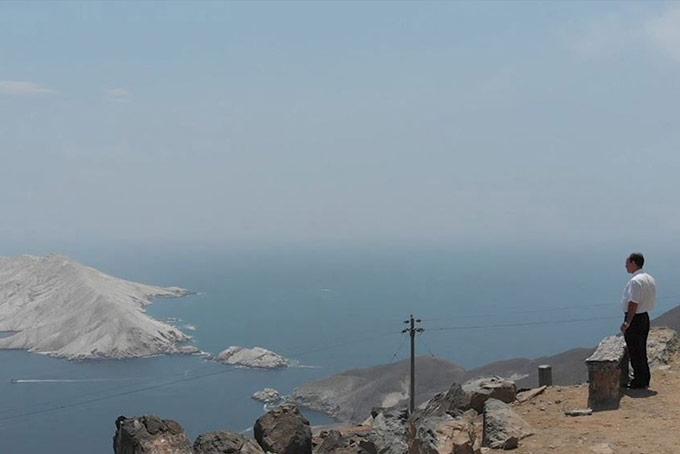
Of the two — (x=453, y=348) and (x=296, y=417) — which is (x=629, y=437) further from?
(x=453, y=348)

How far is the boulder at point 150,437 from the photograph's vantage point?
463 inches

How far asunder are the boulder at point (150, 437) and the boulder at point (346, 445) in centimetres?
299

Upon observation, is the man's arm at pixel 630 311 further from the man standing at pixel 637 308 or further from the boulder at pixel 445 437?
the boulder at pixel 445 437

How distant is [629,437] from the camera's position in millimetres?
9383

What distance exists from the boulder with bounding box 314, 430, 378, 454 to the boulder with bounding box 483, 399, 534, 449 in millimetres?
2851

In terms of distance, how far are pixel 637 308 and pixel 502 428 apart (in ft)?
10.4

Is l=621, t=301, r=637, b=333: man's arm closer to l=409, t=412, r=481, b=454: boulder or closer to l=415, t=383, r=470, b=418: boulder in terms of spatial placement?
l=415, t=383, r=470, b=418: boulder

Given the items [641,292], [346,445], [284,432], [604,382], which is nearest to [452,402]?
[604,382]

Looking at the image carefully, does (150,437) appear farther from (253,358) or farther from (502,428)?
(253,358)

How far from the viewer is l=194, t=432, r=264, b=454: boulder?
1164 cm

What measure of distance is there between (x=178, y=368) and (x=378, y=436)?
155467 millimetres

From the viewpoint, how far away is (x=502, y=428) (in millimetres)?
9820

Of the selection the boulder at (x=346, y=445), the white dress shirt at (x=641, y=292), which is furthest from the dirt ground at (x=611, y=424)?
the boulder at (x=346, y=445)

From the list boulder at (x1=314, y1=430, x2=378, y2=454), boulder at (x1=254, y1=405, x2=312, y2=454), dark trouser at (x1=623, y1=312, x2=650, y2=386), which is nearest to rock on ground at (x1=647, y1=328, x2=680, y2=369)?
dark trouser at (x1=623, y1=312, x2=650, y2=386)
